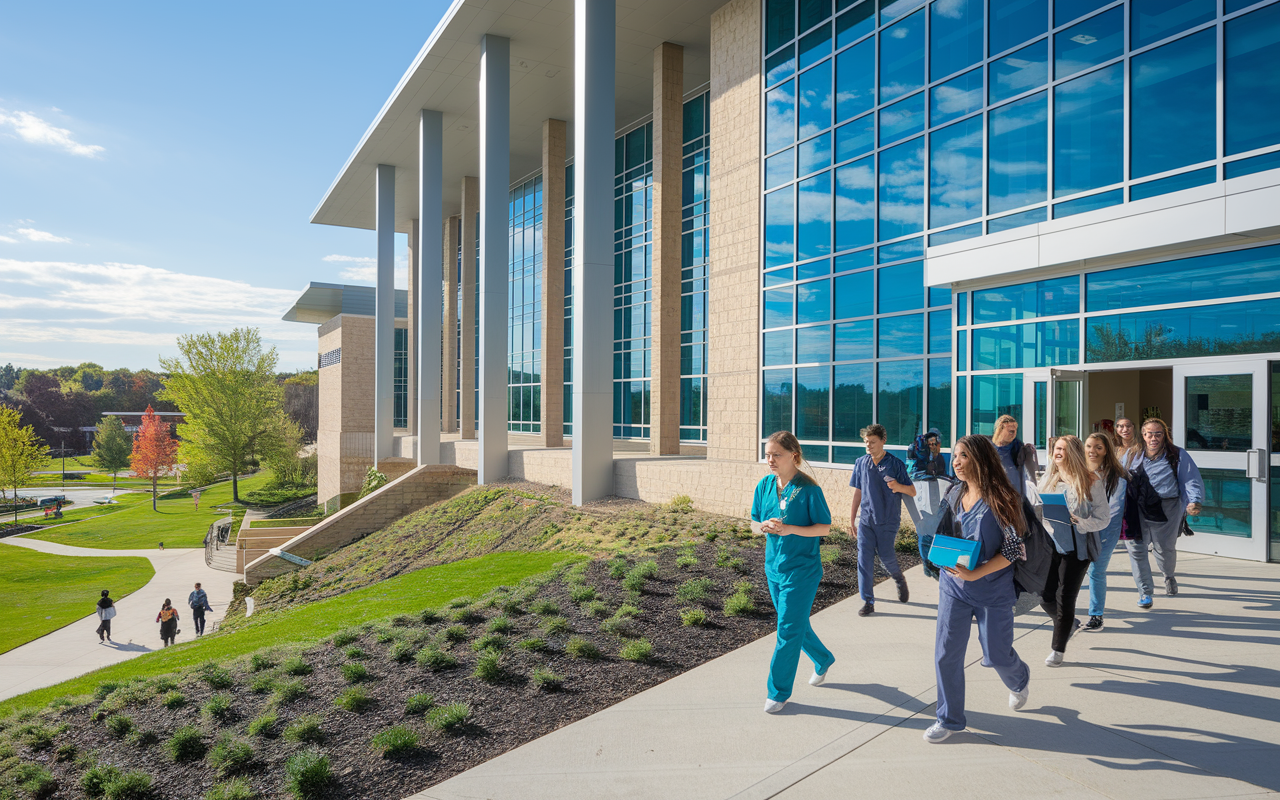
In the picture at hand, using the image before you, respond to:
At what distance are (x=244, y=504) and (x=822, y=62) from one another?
157 feet

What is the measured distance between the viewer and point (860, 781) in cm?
398

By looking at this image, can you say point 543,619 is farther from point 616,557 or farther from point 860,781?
point 860,781

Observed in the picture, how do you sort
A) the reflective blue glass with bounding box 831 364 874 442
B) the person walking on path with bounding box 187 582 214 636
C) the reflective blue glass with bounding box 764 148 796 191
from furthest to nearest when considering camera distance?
the person walking on path with bounding box 187 582 214 636
the reflective blue glass with bounding box 764 148 796 191
the reflective blue glass with bounding box 831 364 874 442

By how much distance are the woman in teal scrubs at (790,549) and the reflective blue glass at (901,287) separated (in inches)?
384

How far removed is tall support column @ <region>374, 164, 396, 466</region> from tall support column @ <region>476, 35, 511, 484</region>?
13.7 meters

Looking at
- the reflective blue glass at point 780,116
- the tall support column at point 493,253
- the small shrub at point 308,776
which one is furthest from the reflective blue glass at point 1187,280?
the tall support column at point 493,253

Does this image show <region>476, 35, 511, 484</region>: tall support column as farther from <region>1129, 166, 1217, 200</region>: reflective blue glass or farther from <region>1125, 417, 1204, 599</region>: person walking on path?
<region>1125, 417, 1204, 599</region>: person walking on path

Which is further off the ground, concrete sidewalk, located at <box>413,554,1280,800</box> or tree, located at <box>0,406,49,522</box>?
concrete sidewalk, located at <box>413,554,1280,800</box>

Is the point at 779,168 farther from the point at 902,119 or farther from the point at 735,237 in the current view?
the point at 902,119

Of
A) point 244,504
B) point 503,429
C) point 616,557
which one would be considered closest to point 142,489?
point 244,504

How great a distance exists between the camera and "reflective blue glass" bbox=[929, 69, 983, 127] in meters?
12.5

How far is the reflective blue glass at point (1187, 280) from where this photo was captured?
363 inches

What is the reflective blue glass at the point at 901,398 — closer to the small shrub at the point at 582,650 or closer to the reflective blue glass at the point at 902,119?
the reflective blue glass at the point at 902,119

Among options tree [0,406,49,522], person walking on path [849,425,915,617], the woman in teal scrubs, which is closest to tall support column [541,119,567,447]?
person walking on path [849,425,915,617]
